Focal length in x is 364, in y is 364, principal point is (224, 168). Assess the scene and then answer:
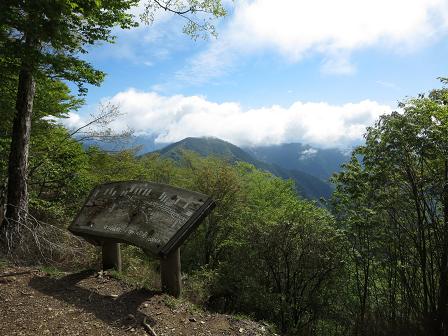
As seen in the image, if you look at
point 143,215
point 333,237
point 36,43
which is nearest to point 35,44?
point 36,43

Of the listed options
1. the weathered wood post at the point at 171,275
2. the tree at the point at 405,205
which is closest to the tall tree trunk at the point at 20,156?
the weathered wood post at the point at 171,275

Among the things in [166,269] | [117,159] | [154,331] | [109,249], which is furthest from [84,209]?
[117,159]

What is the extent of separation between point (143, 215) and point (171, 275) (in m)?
1.08

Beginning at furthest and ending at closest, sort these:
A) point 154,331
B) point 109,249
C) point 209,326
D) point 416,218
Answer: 1. point 416,218
2. point 109,249
3. point 209,326
4. point 154,331

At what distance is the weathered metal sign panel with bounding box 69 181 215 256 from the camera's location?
5.49 metres

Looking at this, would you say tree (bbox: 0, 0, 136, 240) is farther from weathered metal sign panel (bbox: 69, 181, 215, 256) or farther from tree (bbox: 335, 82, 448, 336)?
tree (bbox: 335, 82, 448, 336)

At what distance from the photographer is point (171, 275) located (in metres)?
5.94

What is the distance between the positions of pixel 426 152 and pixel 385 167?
154cm

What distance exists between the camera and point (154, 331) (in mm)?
4684

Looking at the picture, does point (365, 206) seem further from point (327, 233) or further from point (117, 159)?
point (117, 159)

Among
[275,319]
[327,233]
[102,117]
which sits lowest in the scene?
[275,319]

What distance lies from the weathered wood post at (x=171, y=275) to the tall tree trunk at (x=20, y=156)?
3741mm

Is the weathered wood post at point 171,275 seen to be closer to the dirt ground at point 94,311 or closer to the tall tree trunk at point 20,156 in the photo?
the dirt ground at point 94,311

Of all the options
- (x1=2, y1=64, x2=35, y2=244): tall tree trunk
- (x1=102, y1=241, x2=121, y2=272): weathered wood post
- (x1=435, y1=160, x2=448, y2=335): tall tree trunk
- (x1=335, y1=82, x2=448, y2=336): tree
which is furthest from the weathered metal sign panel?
(x1=435, y1=160, x2=448, y2=335): tall tree trunk
